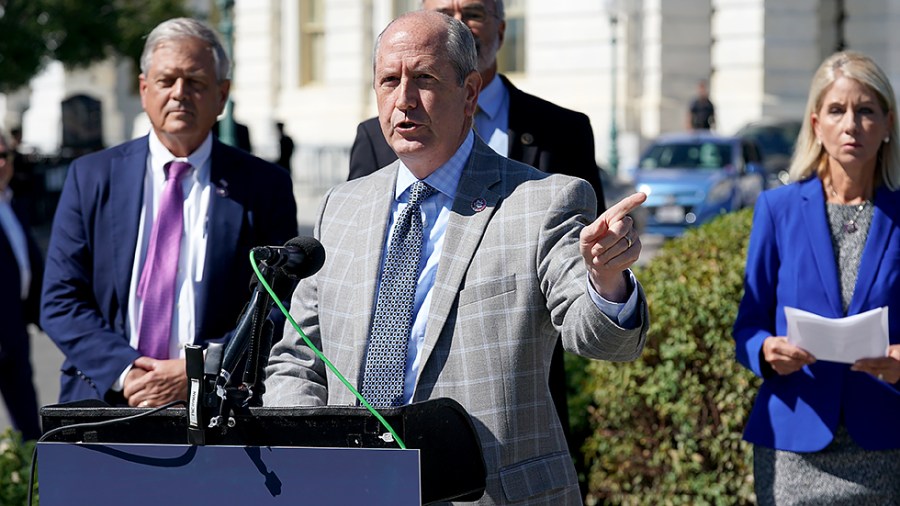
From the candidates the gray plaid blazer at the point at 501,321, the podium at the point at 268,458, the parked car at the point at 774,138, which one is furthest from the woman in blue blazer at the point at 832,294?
the parked car at the point at 774,138

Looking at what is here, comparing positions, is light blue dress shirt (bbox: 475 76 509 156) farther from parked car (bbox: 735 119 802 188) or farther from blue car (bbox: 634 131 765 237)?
parked car (bbox: 735 119 802 188)

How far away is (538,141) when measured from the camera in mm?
4844

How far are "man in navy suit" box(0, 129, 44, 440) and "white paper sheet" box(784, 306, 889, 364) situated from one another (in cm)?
482

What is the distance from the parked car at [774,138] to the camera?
25.5 meters

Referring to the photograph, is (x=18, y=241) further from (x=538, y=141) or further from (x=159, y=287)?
(x=538, y=141)

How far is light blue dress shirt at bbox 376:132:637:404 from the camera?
323 cm

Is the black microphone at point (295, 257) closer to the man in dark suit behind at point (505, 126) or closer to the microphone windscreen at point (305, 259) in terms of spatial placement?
the microphone windscreen at point (305, 259)

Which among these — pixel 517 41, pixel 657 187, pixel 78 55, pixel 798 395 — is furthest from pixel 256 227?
pixel 517 41

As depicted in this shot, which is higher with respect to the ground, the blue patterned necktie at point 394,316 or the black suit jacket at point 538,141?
the black suit jacket at point 538,141

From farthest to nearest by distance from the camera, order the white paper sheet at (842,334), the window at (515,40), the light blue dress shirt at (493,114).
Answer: the window at (515,40) < the light blue dress shirt at (493,114) < the white paper sheet at (842,334)

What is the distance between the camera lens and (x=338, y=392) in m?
3.31

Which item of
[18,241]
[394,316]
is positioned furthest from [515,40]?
[394,316]

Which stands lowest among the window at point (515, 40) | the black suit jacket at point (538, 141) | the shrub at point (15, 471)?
the shrub at point (15, 471)

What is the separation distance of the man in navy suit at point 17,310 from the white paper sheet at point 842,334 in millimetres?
4822
